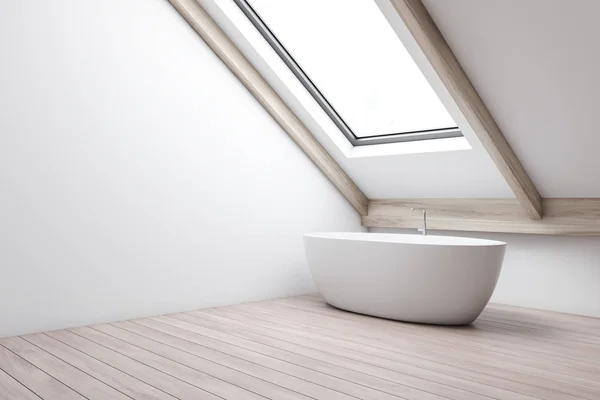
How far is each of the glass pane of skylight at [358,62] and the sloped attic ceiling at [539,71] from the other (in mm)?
667

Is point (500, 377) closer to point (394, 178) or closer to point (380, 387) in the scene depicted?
point (380, 387)

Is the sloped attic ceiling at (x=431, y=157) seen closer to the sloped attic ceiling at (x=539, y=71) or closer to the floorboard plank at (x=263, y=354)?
the sloped attic ceiling at (x=539, y=71)

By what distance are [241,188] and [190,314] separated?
931 mm

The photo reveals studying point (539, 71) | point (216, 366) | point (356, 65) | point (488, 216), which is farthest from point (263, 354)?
point (356, 65)

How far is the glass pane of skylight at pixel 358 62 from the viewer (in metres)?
3.78

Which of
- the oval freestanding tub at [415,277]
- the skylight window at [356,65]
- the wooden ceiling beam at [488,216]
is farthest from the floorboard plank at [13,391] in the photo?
the wooden ceiling beam at [488,216]

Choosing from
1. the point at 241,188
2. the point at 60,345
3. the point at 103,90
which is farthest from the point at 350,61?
the point at 60,345

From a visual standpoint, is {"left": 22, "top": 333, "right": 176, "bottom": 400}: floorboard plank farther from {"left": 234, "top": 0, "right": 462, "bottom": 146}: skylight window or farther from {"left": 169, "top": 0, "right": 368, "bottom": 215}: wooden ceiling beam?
{"left": 234, "top": 0, "right": 462, "bottom": 146}: skylight window

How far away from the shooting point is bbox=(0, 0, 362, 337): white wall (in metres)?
2.78

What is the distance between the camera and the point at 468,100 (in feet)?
10.3

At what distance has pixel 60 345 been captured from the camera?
262 cm

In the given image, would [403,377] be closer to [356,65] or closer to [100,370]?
[100,370]

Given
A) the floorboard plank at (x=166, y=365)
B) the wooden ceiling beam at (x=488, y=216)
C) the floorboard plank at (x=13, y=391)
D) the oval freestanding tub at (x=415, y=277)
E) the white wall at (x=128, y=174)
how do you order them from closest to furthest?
the floorboard plank at (x=13, y=391), the floorboard plank at (x=166, y=365), the white wall at (x=128, y=174), the oval freestanding tub at (x=415, y=277), the wooden ceiling beam at (x=488, y=216)

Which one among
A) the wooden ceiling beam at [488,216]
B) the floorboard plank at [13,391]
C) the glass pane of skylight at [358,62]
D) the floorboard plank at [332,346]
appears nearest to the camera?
the floorboard plank at [13,391]
